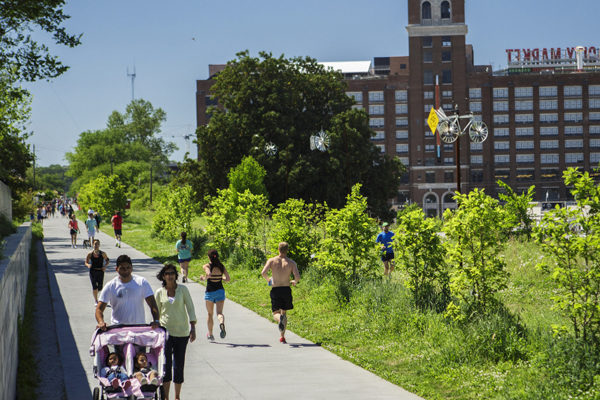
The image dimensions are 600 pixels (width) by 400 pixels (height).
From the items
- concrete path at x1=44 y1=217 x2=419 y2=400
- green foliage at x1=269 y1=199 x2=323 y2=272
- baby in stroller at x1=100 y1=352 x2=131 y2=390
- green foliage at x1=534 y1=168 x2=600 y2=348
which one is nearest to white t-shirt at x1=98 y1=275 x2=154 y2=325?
baby in stroller at x1=100 y1=352 x2=131 y2=390

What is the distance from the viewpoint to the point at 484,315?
35.7 ft

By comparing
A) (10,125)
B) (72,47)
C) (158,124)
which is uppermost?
(158,124)

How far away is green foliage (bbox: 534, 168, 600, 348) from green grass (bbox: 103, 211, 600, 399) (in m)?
0.38

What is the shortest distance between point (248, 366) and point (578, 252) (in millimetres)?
5006

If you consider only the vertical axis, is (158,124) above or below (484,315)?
above

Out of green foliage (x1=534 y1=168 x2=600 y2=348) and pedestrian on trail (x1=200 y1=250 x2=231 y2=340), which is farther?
pedestrian on trail (x1=200 y1=250 x2=231 y2=340)

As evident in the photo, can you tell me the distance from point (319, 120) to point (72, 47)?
29.8m

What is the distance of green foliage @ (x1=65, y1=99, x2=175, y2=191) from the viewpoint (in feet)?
408

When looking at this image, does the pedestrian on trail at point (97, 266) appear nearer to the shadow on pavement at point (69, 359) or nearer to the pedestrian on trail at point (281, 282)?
the shadow on pavement at point (69, 359)

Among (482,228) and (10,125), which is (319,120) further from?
(482,228)

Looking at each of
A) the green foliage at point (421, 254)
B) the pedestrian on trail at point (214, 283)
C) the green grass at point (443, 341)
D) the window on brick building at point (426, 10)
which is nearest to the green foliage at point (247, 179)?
the green grass at point (443, 341)

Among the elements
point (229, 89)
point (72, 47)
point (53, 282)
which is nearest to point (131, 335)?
point (53, 282)

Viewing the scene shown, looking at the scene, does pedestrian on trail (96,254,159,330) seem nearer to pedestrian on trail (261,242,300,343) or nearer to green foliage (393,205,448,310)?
pedestrian on trail (261,242,300,343)

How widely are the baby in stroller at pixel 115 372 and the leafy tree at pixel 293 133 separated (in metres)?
43.3
